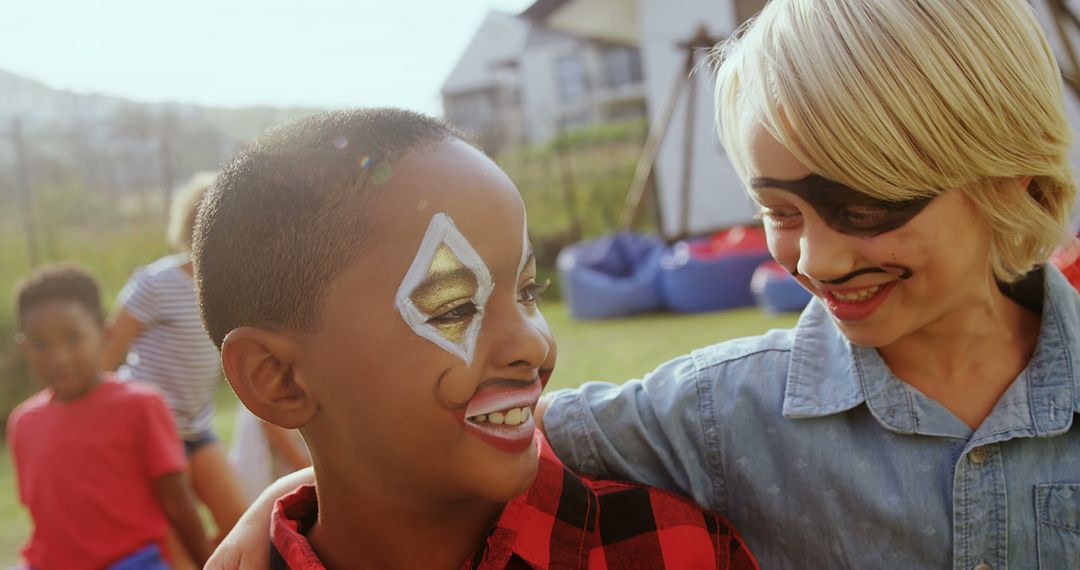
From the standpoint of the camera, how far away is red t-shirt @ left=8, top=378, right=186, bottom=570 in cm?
338

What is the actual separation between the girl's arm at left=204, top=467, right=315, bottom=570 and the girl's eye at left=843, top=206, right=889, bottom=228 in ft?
3.65

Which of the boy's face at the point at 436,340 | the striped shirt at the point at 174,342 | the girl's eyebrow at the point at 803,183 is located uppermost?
the girl's eyebrow at the point at 803,183

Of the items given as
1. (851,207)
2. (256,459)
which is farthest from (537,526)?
(256,459)

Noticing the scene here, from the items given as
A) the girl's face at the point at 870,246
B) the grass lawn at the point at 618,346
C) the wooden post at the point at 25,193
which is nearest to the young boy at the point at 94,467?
the grass lawn at the point at 618,346

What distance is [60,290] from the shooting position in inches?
146

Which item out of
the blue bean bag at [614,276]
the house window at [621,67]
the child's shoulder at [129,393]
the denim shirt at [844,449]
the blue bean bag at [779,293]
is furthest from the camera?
the house window at [621,67]

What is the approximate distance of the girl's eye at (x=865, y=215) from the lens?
5.53ft

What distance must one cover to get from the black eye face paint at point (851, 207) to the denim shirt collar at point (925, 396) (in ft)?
0.93

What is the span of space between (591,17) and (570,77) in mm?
20478

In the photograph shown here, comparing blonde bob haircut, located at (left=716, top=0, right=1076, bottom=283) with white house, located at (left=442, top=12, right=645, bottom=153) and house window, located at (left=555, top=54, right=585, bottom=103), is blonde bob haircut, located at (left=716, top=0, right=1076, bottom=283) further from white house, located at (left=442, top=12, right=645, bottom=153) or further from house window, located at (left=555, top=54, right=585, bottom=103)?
house window, located at (left=555, top=54, right=585, bottom=103)

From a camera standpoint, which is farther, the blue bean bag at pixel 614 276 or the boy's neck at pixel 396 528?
the blue bean bag at pixel 614 276

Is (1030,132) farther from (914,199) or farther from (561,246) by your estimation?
(561,246)

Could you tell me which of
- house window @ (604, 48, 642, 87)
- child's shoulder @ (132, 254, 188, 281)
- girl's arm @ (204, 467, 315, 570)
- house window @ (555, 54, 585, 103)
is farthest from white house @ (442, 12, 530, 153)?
girl's arm @ (204, 467, 315, 570)

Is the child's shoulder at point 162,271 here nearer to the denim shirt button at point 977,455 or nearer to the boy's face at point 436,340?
the boy's face at point 436,340
